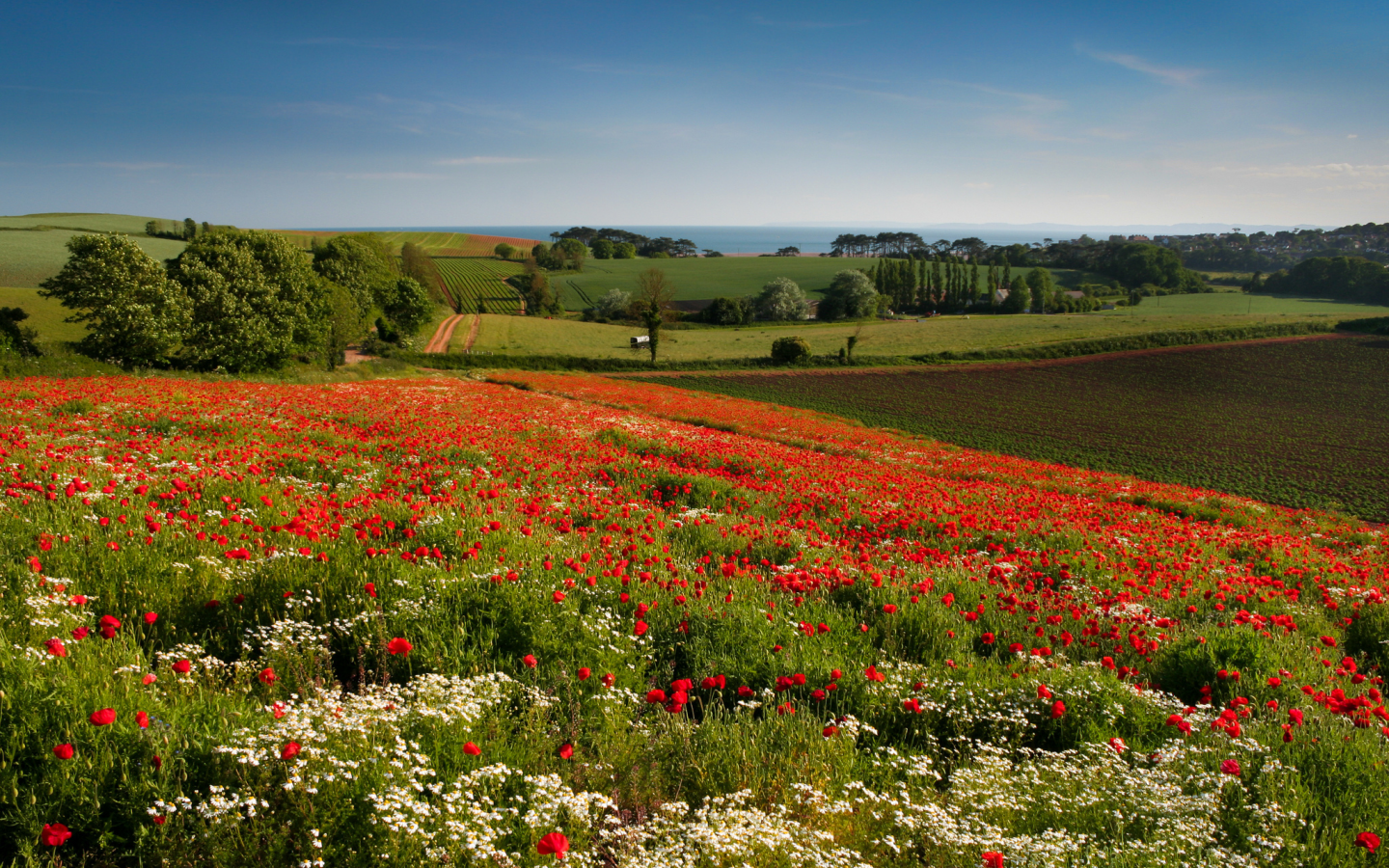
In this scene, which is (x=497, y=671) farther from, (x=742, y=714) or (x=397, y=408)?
(x=397, y=408)

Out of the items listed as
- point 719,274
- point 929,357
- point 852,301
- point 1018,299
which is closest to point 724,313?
point 852,301

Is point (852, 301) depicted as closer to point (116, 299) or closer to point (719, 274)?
point (719, 274)

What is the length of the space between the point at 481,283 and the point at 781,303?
60732 millimetres

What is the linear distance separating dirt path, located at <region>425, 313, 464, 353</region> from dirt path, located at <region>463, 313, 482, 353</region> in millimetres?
2051

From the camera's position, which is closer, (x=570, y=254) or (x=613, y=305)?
(x=613, y=305)

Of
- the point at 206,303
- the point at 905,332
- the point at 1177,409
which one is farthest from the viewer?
the point at 905,332

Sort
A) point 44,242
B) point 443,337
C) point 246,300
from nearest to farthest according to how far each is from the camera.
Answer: point 246,300
point 44,242
point 443,337

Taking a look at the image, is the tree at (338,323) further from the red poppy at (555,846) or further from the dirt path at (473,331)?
the red poppy at (555,846)

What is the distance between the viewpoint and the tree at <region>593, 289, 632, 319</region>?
110125 mm

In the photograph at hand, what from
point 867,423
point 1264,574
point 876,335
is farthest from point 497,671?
point 876,335

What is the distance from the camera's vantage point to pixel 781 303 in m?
111

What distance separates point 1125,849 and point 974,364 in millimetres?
70138

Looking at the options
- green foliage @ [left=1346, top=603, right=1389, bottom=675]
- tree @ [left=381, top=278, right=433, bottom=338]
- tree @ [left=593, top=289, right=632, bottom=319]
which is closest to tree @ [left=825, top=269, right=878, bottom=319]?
tree @ [left=593, top=289, right=632, bottom=319]

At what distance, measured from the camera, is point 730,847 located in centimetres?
308
